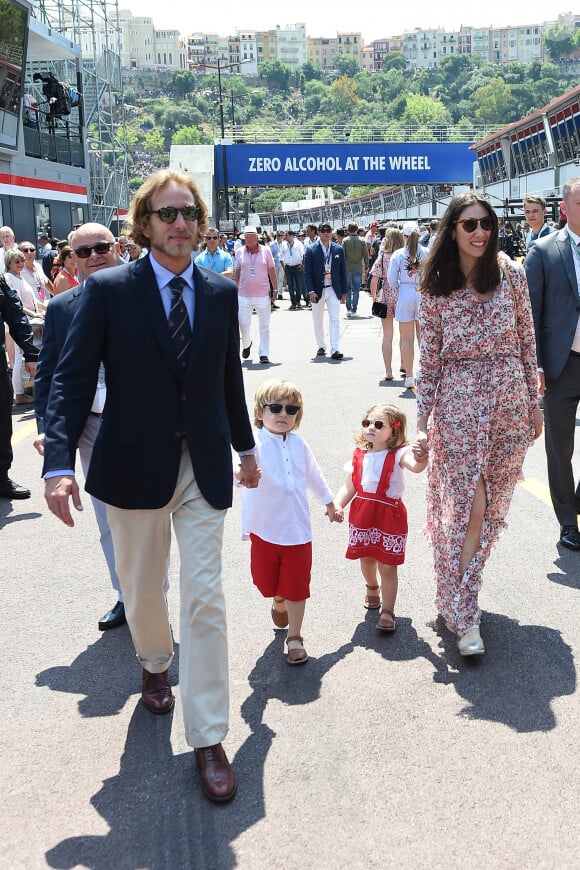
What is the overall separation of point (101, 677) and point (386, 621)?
1295 mm

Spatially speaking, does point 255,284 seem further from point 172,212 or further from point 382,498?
point 172,212

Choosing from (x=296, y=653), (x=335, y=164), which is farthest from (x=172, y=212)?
(x=335, y=164)

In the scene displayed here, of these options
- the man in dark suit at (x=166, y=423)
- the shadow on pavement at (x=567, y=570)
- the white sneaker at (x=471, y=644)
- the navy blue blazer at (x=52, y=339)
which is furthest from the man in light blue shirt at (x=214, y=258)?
the man in dark suit at (x=166, y=423)

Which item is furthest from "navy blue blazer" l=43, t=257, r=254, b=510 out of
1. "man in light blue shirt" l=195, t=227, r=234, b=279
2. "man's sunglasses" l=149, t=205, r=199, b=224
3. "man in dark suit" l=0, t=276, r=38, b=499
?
"man in light blue shirt" l=195, t=227, r=234, b=279

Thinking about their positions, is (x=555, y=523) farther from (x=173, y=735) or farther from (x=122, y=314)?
(x=122, y=314)

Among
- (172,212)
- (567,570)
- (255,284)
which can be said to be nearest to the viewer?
(172,212)

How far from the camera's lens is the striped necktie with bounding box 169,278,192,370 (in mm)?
3188

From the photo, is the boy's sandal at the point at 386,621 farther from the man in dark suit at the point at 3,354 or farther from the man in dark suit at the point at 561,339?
the man in dark suit at the point at 3,354

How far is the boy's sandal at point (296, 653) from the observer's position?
407 cm

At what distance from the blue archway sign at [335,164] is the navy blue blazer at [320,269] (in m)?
45.7

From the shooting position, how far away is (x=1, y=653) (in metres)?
4.37

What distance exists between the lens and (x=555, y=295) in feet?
18.1

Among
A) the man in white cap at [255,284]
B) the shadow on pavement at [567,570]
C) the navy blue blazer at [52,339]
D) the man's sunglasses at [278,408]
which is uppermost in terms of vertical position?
the man in white cap at [255,284]

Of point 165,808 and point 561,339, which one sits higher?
point 561,339
